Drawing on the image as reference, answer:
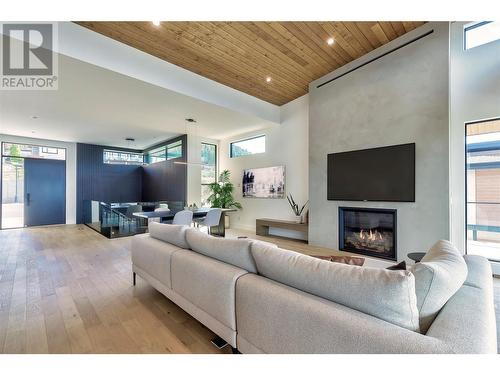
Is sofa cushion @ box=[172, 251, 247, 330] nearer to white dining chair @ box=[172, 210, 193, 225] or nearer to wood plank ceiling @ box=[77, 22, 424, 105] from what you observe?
white dining chair @ box=[172, 210, 193, 225]

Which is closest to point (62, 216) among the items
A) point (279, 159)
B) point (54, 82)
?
point (54, 82)

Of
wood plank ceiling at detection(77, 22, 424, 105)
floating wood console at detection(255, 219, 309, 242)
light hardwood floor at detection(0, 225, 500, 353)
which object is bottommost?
light hardwood floor at detection(0, 225, 500, 353)

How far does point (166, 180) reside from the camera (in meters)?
8.16

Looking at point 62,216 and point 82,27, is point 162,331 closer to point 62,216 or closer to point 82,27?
point 82,27

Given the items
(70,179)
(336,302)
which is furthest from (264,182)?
(70,179)

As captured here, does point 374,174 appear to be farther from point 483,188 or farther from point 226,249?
point 226,249

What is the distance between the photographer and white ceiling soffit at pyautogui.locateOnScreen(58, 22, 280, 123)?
3.08 m

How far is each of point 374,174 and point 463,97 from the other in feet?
5.39

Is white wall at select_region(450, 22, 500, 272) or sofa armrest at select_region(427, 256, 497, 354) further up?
white wall at select_region(450, 22, 500, 272)

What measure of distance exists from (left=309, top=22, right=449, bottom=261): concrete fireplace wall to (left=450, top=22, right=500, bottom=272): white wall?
41cm

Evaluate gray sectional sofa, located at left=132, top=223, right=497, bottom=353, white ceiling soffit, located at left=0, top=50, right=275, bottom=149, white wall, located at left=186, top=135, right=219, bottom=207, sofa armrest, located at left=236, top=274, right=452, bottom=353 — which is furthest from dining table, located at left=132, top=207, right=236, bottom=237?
sofa armrest, located at left=236, top=274, right=452, bottom=353

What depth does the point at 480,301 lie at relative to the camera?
111cm

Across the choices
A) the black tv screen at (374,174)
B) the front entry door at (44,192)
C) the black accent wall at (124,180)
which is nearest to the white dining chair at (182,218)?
the black accent wall at (124,180)
